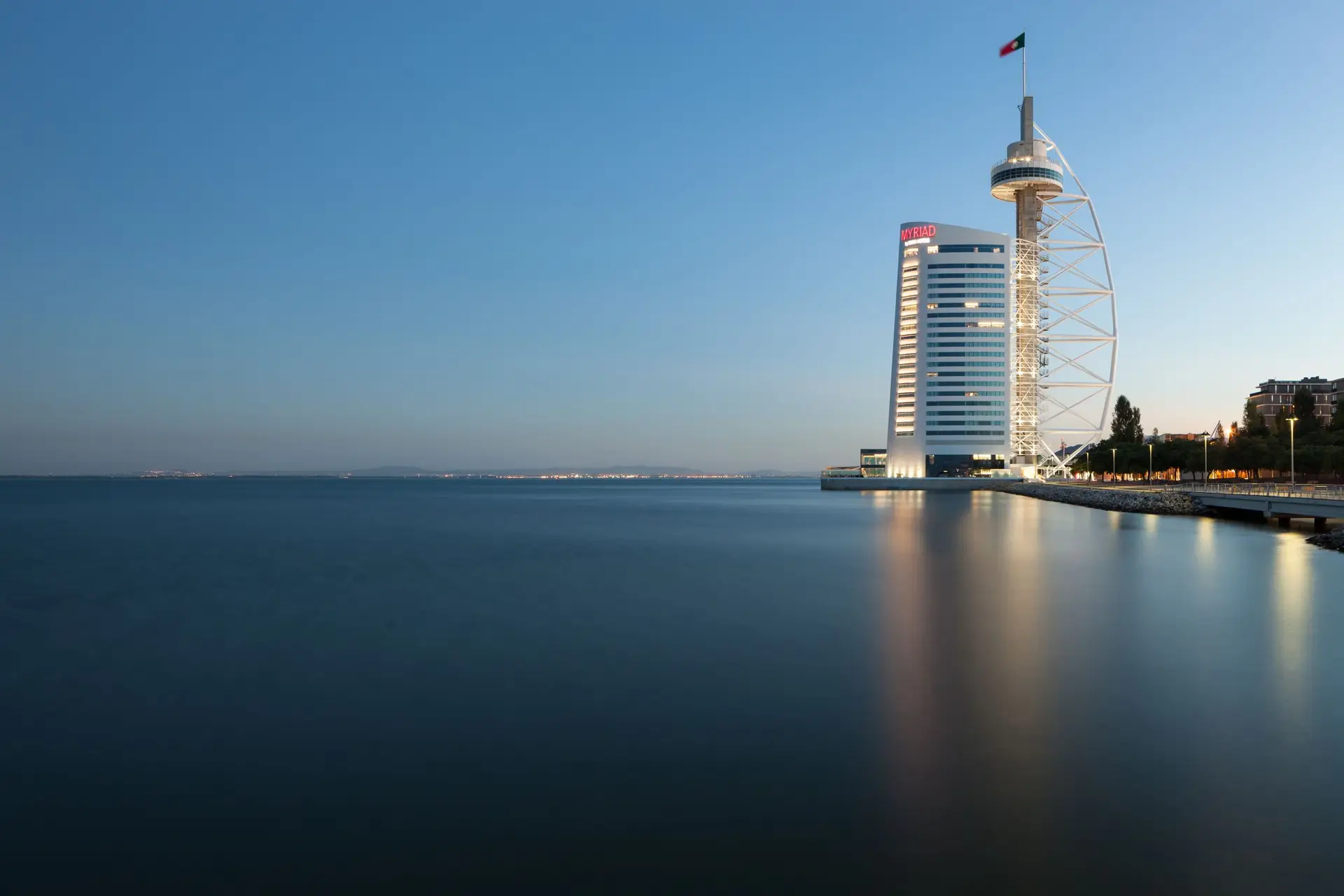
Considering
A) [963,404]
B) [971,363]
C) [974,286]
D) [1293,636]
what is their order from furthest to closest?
[974,286]
[971,363]
[963,404]
[1293,636]

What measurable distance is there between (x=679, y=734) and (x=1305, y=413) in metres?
125

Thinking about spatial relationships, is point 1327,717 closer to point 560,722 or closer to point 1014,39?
point 560,722

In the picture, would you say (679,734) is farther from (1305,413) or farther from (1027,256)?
(1027,256)

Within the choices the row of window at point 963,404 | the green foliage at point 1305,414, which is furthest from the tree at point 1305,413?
the row of window at point 963,404

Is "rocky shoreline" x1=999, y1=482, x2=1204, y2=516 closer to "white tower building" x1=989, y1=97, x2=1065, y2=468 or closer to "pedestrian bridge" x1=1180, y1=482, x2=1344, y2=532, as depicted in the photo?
"pedestrian bridge" x1=1180, y1=482, x2=1344, y2=532

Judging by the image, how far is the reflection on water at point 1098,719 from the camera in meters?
8.73

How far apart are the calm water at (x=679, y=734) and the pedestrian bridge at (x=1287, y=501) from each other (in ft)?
67.7

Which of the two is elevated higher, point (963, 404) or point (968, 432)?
point (963, 404)

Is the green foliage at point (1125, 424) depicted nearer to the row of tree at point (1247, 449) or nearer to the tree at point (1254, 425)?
the row of tree at point (1247, 449)

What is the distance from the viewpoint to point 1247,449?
106 metres

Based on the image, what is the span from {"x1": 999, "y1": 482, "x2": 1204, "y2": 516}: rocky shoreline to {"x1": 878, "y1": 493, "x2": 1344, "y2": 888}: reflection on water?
43.6 meters

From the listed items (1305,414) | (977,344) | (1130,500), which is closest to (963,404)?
(977,344)

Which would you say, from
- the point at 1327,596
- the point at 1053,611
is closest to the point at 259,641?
the point at 1053,611

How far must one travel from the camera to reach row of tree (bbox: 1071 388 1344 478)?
301 feet
